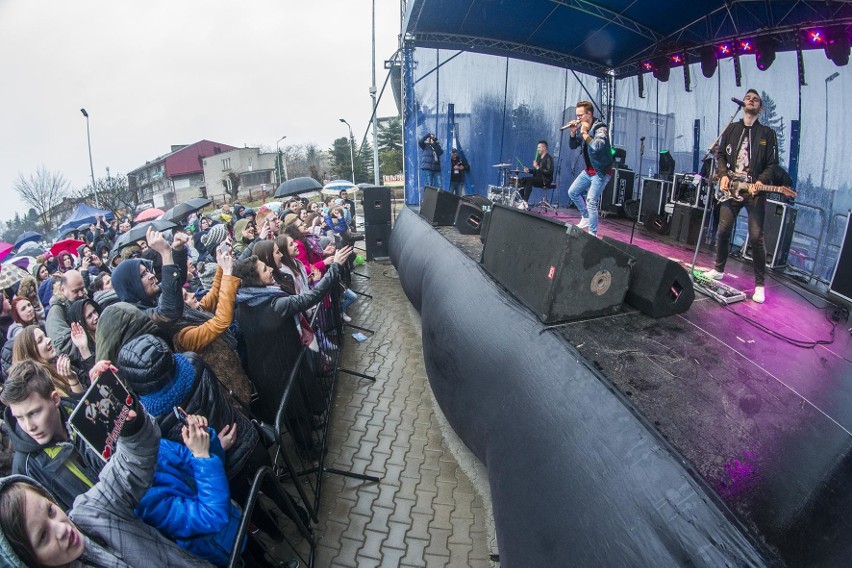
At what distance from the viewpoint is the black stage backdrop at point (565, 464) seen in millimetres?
1403

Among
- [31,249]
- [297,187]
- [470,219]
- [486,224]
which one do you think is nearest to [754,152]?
[486,224]

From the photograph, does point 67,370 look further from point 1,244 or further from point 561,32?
point 561,32

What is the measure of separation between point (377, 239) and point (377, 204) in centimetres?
98

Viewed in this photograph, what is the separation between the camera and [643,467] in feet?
5.20

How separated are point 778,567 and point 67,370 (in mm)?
3631

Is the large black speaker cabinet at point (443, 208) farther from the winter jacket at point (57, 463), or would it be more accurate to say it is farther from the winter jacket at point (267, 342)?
the winter jacket at point (57, 463)

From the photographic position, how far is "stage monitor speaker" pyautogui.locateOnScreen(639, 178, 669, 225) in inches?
302

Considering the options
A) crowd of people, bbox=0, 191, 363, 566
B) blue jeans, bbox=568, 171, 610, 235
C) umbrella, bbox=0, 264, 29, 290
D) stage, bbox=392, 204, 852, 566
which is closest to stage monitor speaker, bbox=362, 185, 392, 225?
blue jeans, bbox=568, 171, 610, 235

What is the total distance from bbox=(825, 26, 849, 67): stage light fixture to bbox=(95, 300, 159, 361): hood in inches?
356

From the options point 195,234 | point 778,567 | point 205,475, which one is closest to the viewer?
point 778,567

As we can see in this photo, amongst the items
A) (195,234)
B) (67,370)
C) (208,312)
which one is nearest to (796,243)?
(208,312)

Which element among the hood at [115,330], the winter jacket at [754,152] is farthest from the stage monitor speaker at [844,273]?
the hood at [115,330]

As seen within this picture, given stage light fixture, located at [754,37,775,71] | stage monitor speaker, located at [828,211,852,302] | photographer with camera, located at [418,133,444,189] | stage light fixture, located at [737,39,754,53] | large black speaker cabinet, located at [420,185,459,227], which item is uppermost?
stage light fixture, located at [737,39,754,53]

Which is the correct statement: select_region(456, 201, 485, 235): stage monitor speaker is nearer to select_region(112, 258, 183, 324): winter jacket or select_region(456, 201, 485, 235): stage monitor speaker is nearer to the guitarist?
the guitarist
